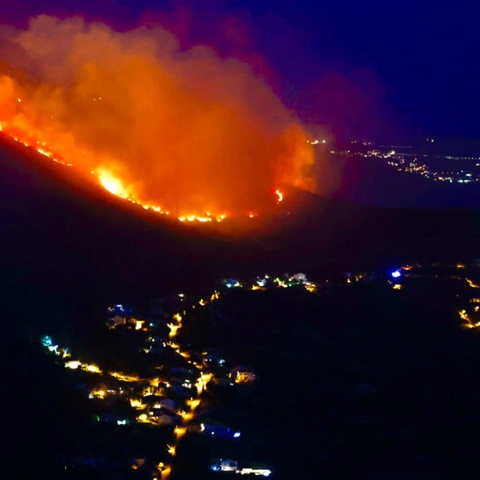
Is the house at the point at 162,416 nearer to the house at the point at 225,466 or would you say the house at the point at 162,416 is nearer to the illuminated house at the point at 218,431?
the illuminated house at the point at 218,431

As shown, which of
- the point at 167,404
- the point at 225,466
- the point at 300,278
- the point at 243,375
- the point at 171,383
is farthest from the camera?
the point at 300,278

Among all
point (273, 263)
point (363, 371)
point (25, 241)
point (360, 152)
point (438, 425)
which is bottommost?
point (438, 425)

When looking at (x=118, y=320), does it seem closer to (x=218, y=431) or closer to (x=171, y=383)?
(x=171, y=383)

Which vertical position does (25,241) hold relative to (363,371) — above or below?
above

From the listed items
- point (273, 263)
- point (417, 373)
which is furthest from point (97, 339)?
point (273, 263)

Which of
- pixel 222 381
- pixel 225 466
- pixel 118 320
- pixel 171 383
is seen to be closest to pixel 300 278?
pixel 118 320

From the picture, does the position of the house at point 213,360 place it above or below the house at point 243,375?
above

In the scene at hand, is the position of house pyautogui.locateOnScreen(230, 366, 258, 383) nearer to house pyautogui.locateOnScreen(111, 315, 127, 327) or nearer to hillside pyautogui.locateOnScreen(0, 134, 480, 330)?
house pyautogui.locateOnScreen(111, 315, 127, 327)

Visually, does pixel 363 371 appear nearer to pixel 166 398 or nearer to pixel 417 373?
pixel 417 373

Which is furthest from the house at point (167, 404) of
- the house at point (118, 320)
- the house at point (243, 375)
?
the house at point (118, 320)
